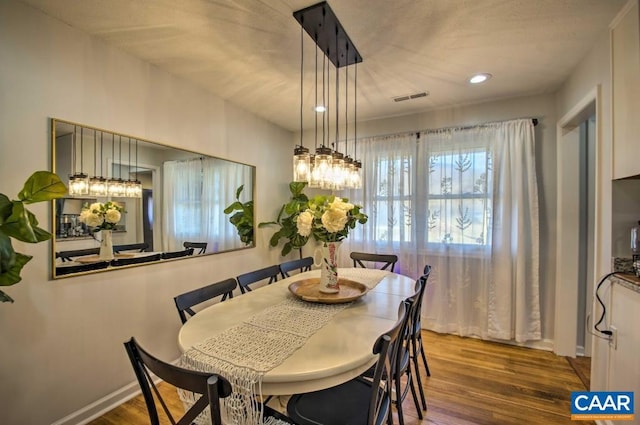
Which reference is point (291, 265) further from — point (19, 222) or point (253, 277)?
point (19, 222)

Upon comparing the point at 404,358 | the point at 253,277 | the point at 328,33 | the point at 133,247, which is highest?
the point at 328,33

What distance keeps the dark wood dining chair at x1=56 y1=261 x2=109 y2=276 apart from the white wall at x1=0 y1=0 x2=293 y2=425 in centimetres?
5

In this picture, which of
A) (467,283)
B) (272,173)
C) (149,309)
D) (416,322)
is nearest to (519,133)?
(467,283)

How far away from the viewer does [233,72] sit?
91.4 inches

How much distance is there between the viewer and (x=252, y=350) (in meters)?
1.15

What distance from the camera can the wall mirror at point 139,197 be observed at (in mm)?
1756

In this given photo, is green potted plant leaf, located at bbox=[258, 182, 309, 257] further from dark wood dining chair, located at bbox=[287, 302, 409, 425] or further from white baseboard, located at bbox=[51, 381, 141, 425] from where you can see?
dark wood dining chair, located at bbox=[287, 302, 409, 425]

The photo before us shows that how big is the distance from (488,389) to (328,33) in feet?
9.34

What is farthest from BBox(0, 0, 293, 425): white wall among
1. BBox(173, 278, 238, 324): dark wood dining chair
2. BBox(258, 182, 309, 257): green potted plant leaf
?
BBox(258, 182, 309, 257): green potted plant leaf

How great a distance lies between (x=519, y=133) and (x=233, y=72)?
9.13 ft

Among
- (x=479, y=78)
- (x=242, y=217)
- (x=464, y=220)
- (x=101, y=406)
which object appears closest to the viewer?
(x=101, y=406)

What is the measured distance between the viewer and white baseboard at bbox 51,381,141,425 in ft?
5.69

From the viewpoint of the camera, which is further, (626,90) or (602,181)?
(602,181)

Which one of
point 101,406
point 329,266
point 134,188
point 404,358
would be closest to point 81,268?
point 134,188
